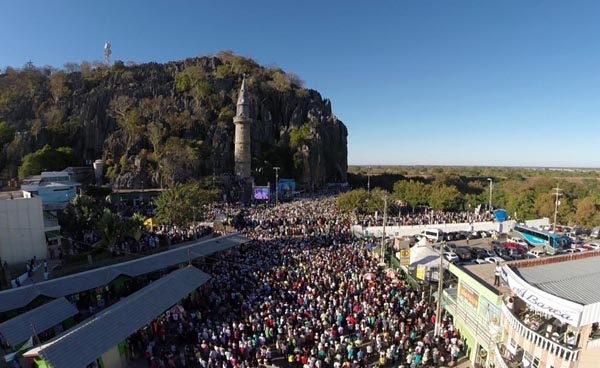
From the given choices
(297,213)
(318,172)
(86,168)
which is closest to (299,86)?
(318,172)

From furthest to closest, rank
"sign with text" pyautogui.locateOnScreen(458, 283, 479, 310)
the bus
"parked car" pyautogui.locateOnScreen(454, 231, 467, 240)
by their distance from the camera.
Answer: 1. "parked car" pyautogui.locateOnScreen(454, 231, 467, 240)
2. the bus
3. "sign with text" pyautogui.locateOnScreen(458, 283, 479, 310)

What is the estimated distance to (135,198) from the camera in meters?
51.2

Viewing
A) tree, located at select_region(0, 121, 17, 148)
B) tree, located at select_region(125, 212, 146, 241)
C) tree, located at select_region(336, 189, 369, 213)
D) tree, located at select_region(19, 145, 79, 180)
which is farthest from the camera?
tree, located at select_region(0, 121, 17, 148)

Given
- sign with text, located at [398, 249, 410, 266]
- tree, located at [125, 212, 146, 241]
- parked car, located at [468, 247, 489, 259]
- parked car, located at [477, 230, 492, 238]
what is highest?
tree, located at [125, 212, 146, 241]

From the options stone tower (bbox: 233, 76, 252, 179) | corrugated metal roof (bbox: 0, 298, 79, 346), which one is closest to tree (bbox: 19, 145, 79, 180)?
stone tower (bbox: 233, 76, 252, 179)

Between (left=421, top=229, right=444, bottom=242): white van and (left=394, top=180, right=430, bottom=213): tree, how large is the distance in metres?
17.6

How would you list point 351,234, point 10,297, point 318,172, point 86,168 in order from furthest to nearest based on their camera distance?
1. point 318,172
2. point 86,168
3. point 351,234
4. point 10,297

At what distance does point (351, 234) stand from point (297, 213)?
28.2 ft

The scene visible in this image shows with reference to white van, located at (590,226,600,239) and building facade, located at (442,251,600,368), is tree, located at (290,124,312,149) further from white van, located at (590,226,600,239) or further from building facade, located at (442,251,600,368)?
building facade, located at (442,251,600,368)

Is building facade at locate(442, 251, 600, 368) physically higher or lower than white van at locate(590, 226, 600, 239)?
higher

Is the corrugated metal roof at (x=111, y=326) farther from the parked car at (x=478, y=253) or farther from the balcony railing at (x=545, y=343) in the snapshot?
the parked car at (x=478, y=253)

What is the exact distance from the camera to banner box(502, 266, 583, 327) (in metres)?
7.93

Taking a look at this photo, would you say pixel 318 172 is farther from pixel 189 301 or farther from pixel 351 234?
pixel 189 301

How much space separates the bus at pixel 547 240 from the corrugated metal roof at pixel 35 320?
29.5 meters
